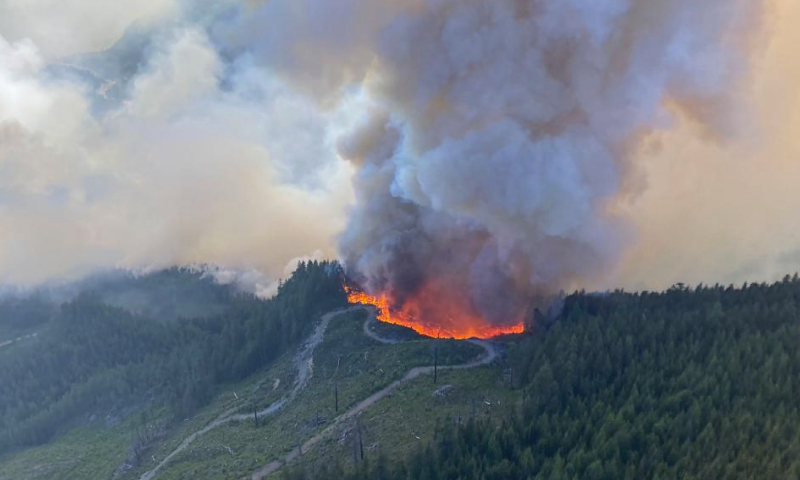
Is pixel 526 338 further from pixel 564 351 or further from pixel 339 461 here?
pixel 339 461

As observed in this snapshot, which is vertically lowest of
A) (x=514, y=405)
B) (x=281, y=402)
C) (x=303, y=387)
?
(x=514, y=405)

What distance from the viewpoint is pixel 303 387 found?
148125 mm

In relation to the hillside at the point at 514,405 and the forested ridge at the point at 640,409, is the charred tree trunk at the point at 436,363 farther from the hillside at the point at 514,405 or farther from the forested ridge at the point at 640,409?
the forested ridge at the point at 640,409

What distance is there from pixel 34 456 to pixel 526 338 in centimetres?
11338

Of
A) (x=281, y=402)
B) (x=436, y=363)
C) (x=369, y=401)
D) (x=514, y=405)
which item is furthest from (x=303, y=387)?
(x=514, y=405)

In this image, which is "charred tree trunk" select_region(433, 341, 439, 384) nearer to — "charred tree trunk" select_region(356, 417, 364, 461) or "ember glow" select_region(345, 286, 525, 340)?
"ember glow" select_region(345, 286, 525, 340)

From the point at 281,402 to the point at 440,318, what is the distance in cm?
3369

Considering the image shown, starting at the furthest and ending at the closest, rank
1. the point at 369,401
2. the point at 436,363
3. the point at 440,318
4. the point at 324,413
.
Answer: the point at 440,318
the point at 436,363
the point at 324,413
the point at 369,401

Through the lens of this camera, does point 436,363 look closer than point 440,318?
Yes

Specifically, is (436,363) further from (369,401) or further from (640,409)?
(640,409)

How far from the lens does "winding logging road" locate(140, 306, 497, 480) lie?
12681cm

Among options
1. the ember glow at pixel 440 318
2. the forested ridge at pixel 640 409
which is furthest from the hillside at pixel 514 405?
the ember glow at pixel 440 318

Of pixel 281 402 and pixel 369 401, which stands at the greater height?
pixel 281 402

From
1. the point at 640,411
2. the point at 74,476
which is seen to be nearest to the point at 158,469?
the point at 74,476
